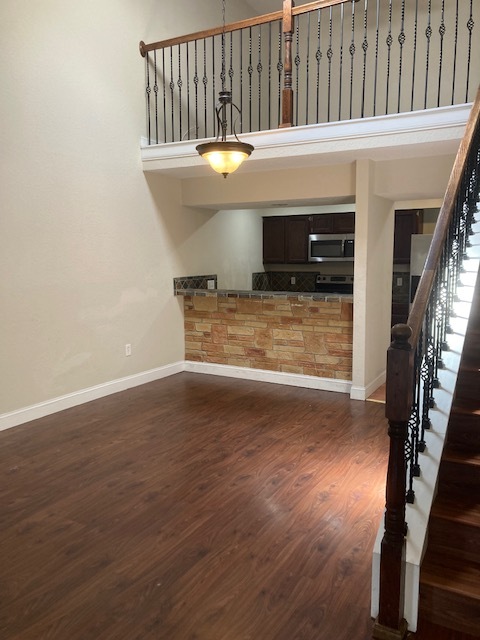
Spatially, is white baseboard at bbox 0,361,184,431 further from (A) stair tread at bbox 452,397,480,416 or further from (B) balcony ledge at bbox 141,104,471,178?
(A) stair tread at bbox 452,397,480,416

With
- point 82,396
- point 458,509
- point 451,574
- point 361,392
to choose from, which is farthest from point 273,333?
point 451,574

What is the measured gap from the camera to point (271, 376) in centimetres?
553

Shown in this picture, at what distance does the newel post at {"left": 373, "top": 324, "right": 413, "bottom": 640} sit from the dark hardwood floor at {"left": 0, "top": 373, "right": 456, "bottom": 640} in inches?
4.9

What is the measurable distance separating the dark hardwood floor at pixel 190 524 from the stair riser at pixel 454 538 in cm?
38

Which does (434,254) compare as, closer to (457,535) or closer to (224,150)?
(457,535)

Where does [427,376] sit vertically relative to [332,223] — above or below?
below

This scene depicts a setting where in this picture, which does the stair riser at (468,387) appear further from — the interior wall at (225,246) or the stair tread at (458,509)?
the interior wall at (225,246)

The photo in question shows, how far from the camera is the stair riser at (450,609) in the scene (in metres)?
1.79

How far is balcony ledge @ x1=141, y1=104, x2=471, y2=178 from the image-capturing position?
381 cm

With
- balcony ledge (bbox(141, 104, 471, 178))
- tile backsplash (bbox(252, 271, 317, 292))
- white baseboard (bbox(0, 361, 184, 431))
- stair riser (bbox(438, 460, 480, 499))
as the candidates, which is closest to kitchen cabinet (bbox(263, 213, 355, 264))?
tile backsplash (bbox(252, 271, 317, 292))

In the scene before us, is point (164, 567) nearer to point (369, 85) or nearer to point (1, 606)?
point (1, 606)

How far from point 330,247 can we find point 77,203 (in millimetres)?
4212

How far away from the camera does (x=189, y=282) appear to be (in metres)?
6.07

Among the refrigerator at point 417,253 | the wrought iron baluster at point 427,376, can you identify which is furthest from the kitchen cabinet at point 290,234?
the wrought iron baluster at point 427,376
